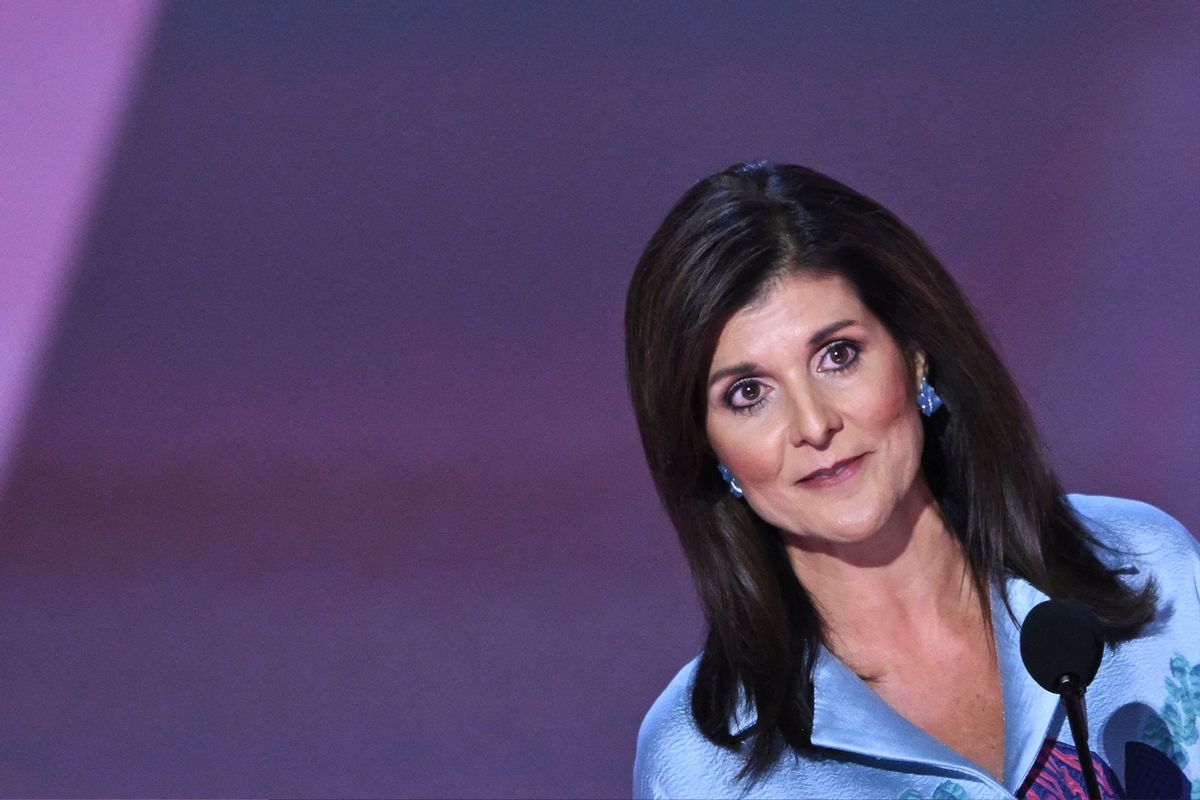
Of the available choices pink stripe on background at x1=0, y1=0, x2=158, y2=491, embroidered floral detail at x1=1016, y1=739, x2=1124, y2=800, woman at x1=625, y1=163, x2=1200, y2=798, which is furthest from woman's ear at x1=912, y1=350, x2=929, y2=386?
pink stripe on background at x1=0, y1=0, x2=158, y2=491

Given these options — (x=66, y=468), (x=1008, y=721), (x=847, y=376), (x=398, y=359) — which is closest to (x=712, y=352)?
(x=847, y=376)

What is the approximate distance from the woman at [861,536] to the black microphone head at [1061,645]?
413mm

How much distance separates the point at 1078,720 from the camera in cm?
166

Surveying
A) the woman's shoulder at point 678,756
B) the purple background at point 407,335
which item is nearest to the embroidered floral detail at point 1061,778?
the woman's shoulder at point 678,756

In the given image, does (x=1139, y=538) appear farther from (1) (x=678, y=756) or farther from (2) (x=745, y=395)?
(1) (x=678, y=756)

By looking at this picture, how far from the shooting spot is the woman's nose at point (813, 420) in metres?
2.08

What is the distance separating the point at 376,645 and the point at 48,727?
610mm

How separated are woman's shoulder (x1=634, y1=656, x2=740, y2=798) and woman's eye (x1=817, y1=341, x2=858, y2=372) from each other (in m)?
0.51

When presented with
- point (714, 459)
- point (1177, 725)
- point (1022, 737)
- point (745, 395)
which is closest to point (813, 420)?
point (745, 395)

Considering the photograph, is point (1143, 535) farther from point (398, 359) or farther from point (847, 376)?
point (398, 359)

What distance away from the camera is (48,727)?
2.94m

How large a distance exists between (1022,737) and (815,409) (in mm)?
498

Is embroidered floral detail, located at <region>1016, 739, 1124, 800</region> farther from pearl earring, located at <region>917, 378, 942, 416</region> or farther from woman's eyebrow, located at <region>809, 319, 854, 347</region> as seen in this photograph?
woman's eyebrow, located at <region>809, 319, 854, 347</region>

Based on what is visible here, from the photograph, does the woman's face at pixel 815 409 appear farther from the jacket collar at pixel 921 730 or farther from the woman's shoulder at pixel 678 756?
the woman's shoulder at pixel 678 756
